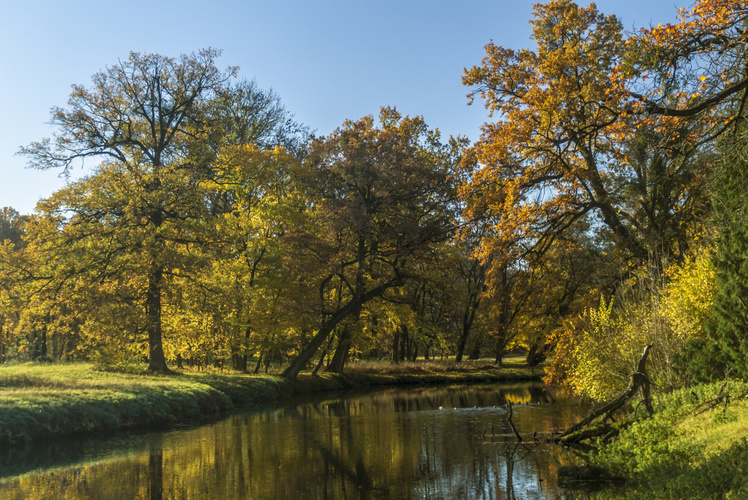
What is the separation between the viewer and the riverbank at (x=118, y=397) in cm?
1537

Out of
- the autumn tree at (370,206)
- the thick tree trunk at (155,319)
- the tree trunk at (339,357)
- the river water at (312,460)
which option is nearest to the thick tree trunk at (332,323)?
the autumn tree at (370,206)

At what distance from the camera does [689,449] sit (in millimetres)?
8562

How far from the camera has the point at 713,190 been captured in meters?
13.5

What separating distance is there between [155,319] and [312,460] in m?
14.7

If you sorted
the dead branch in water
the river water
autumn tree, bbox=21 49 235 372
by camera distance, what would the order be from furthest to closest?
autumn tree, bbox=21 49 235 372, the dead branch in water, the river water

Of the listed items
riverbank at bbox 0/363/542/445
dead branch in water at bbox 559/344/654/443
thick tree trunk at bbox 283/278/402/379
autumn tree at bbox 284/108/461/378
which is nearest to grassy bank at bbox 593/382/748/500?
dead branch in water at bbox 559/344/654/443

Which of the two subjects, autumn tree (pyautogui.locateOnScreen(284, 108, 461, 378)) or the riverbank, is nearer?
the riverbank

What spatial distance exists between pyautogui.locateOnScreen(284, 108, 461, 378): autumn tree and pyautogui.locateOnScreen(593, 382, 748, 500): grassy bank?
52.6 ft

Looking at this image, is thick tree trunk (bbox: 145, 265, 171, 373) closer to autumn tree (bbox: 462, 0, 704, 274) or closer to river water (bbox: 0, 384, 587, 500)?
river water (bbox: 0, 384, 587, 500)

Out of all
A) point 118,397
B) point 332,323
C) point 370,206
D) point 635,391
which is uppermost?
point 370,206

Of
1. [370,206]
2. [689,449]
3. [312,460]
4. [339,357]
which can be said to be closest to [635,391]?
[689,449]

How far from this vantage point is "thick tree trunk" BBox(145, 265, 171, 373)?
2553cm

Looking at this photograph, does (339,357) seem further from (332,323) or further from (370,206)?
(370,206)

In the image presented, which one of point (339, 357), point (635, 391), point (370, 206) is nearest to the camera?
point (635, 391)
